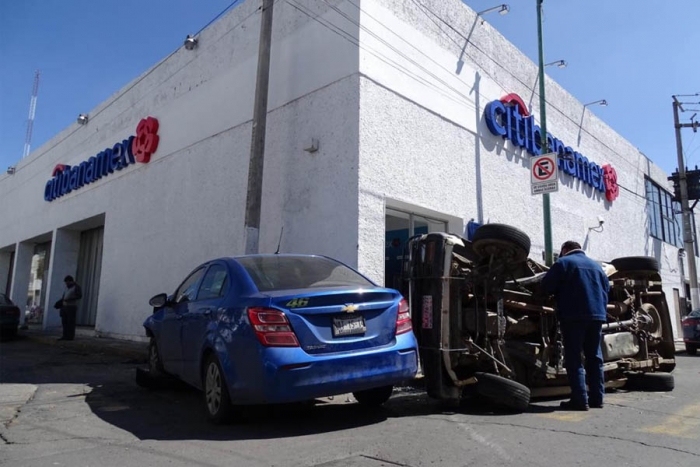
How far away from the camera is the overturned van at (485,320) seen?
5.30 metres

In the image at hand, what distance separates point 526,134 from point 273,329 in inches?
448

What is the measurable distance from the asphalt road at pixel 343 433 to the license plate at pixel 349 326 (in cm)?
83

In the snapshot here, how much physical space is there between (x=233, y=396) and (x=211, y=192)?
7730 millimetres

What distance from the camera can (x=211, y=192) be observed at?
1159 cm

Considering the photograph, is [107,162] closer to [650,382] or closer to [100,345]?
[100,345]

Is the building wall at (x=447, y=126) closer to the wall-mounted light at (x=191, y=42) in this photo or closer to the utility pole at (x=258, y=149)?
the utility pole at (x=258, y=149)

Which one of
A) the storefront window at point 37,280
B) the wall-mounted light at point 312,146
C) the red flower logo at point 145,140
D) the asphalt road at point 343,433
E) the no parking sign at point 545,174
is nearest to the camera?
the asphalt road at point 343,433

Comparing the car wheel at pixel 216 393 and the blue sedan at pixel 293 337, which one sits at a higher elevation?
the blue sedan at pixel 293 337

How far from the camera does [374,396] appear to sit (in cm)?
534

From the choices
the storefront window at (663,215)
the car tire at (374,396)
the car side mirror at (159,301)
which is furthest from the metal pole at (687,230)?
the car side mirror at (159,301)

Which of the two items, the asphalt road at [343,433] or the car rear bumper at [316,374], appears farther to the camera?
the car rear bumper at [316,374]

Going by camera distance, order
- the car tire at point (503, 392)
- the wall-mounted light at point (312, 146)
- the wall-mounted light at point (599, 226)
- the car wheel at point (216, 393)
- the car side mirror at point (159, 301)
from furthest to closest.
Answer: the wall-mounted light at point (599, 226)
the wall-mounted light at point (312, 146)
the car side mirror at point (159, 301)
the car tire at point (503, 392)
the car wheel at point (216, 393)

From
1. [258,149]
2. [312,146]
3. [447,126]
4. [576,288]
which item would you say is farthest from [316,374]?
[447,126]

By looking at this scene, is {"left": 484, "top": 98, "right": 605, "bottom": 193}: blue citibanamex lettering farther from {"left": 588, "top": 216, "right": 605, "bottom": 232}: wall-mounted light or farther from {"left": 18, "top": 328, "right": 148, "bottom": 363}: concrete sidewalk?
{"left": 18, "top": 328, "right": 148, "bottom": 363}: concrete sidewalk
